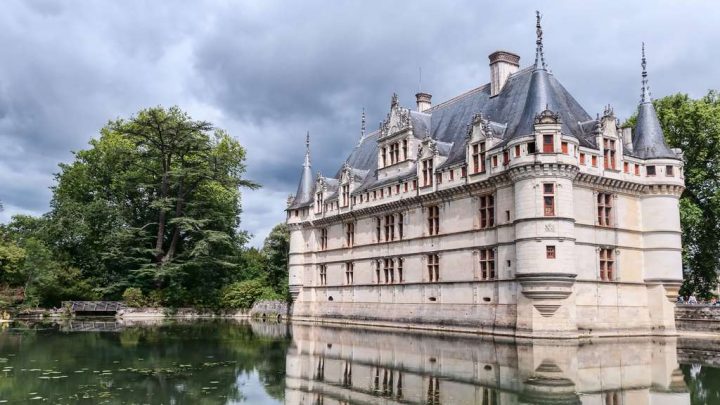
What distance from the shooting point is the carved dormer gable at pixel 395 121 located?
3628 centimetres

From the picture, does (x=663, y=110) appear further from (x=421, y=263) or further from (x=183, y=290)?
(x=183, y=290)

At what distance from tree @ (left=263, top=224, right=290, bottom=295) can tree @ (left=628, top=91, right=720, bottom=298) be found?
95.9 ft

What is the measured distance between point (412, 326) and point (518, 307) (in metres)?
7.60

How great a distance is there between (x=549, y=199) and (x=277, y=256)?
102ft

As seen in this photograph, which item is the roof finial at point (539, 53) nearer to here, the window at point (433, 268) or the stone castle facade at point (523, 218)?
the stone castle facade at point (523, 218)

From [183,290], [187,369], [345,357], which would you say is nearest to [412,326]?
[345,357]

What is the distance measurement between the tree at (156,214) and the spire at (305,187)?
233 inches

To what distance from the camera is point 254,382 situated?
14.9 meters

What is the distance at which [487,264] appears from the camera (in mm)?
28828

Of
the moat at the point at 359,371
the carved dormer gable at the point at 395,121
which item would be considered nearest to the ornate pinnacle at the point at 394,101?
the carved dormer gable at the point at 395,121

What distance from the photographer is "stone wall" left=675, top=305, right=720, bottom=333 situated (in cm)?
2775

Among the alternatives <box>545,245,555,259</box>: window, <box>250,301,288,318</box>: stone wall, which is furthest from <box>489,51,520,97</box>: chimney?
<box>250,301,288,318</box>: stone wall

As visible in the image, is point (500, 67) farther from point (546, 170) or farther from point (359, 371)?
point (359, 371)

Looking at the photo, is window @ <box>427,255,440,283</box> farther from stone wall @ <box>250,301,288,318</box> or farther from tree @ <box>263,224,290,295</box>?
tree @ <box>263,224,290,295</box>
